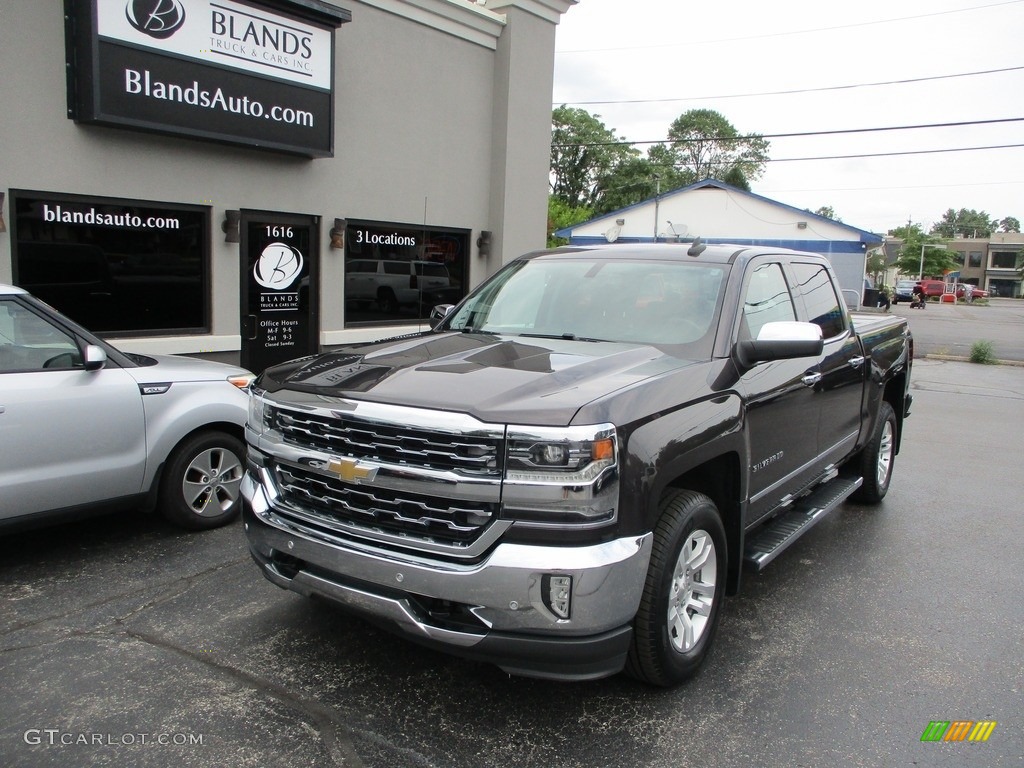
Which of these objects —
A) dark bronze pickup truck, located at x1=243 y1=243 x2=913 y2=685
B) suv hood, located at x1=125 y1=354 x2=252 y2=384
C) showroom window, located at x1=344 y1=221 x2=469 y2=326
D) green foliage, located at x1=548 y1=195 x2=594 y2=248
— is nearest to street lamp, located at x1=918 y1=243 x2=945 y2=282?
→ green foliage, located at x1=548 y1=195 x2=594 y2=248

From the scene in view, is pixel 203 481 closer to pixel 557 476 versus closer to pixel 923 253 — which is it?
pixel 557 476

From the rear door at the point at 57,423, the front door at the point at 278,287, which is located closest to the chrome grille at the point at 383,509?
the rear door at the point at 57,423

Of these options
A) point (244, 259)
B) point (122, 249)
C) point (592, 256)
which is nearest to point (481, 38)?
point (244, 259)

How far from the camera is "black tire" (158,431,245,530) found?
17.4ft

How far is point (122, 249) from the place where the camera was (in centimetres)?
812

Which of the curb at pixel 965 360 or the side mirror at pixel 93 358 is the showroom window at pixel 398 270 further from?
the curb at pixel 965 360

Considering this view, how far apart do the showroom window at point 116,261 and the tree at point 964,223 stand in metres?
160

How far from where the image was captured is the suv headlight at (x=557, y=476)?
2914 millimetres

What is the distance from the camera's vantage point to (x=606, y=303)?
449 cm

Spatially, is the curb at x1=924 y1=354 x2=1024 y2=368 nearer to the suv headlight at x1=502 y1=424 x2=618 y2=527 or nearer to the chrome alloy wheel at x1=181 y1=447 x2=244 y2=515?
the chrome alloy wheel at x1=181 y1=447 x2=244 y2=515

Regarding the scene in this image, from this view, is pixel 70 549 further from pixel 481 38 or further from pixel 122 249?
pixel 481 38

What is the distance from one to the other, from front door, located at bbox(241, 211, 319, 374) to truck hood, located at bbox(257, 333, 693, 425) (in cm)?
544

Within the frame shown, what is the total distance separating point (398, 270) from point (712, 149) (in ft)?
229

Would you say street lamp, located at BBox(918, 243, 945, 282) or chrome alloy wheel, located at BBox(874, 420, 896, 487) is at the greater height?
street lamp, located at BBox(918, 243, 945, 282)
